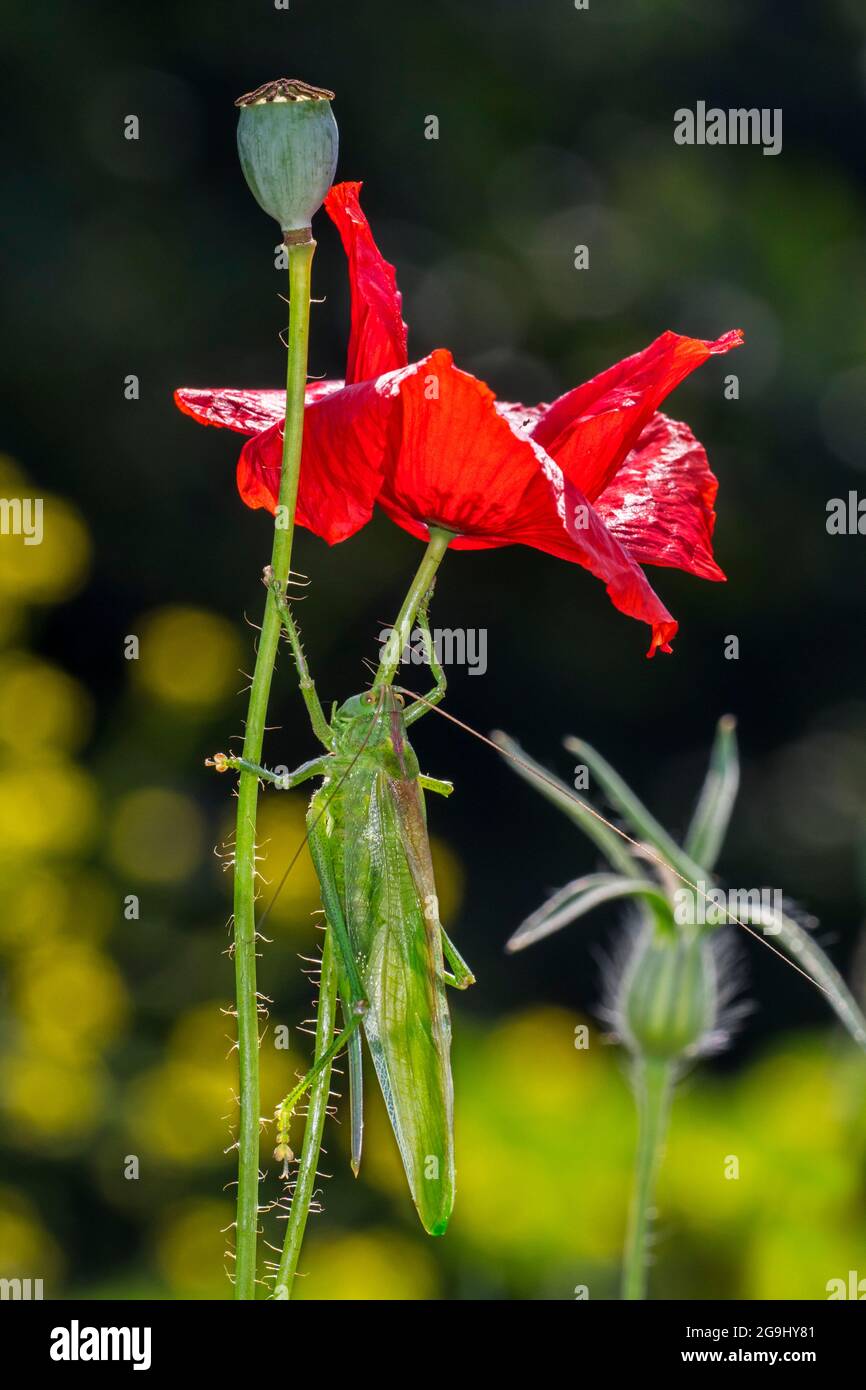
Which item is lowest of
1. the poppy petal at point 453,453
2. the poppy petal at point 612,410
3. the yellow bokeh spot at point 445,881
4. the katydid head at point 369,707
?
the katydid head at point 369,707

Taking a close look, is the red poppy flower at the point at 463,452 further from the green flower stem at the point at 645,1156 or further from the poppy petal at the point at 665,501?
the green flower stem at the point at 645,1156

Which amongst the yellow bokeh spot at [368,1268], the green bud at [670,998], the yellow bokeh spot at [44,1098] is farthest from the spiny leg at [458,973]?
the yellow bokeh spot at [44,1098]

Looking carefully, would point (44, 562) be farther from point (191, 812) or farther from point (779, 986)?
point (779, 986)

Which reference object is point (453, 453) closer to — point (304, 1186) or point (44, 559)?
point (304, 1186)

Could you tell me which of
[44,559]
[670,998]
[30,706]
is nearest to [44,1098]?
[30,706]

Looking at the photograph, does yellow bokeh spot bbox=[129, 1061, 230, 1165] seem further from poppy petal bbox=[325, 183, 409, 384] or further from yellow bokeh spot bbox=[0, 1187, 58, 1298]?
poppy petal bbox=[325, 183, 409, 384]

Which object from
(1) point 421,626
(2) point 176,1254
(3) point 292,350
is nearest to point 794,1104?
(2) point 176,1254

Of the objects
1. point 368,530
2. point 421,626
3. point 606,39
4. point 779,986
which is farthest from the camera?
point 779,986
